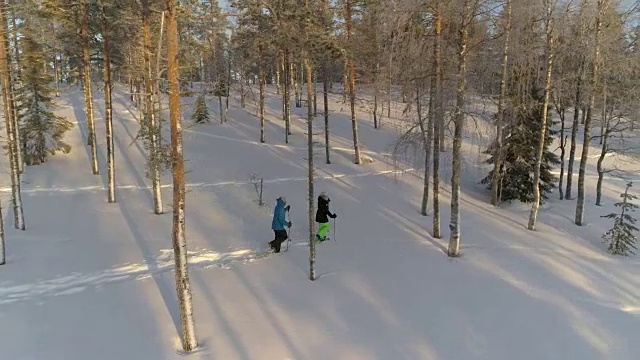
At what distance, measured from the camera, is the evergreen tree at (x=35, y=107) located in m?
23.1

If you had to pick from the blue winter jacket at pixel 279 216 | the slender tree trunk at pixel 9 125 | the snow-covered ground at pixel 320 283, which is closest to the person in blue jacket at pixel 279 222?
the blue winter jacket at pixel 279 216

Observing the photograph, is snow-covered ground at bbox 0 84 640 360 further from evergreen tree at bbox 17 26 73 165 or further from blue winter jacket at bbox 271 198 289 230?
evergreen tree at bbox 17 26 73 165

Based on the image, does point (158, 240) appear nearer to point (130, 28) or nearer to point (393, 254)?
point (393, 254)

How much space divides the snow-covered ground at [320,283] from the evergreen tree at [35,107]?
13.6 feet

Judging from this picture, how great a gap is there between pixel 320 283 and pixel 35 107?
20.9m

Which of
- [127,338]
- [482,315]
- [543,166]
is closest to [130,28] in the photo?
[127,338]

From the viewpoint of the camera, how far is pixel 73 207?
58.7ft

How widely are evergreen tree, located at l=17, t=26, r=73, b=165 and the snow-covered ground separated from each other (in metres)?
4.15

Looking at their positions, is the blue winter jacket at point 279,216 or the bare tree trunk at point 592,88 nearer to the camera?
the blue winter jacket at point 279,216

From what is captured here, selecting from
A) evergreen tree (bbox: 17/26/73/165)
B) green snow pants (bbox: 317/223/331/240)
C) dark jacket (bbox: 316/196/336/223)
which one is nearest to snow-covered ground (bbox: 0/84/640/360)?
green snow pants (bbox: 317/223/331/240)

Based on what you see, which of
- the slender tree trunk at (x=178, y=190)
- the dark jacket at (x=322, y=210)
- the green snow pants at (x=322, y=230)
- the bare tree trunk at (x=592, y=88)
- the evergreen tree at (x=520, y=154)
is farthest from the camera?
the evergreen tree at (x=520, y=154)

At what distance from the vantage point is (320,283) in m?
10.8

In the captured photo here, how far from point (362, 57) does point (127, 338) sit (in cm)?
2028

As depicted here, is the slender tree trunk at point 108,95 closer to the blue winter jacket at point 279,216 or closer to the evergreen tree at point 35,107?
the evergreen tree at point 35,107
